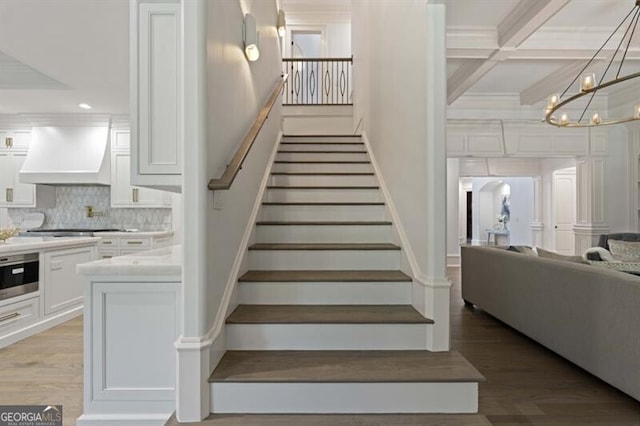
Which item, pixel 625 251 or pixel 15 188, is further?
pixel 15 188

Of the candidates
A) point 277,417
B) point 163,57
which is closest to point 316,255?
point 277,417

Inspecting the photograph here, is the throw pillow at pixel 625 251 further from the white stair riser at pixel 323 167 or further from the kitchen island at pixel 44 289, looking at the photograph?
the kitchen island at pixel 44 289

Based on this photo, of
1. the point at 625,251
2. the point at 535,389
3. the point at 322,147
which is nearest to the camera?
the point at 535,389

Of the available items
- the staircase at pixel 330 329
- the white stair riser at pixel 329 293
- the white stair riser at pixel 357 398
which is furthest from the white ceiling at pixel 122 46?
the white stair riser at pixel 357 398

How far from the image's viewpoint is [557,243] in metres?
8.10

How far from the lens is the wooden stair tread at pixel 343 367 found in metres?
1.69

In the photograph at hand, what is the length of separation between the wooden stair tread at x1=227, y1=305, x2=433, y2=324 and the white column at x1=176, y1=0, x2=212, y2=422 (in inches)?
14.9

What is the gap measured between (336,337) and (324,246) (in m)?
0.80

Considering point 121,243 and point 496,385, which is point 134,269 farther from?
point 121,243

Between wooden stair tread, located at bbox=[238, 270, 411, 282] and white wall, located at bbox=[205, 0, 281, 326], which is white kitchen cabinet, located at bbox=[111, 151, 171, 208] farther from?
wooden stair tread, located at bbox=[238, 270, 411, 282]

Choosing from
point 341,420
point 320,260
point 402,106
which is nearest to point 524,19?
point 402,106

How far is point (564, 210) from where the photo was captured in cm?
827

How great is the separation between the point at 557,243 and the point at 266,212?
791 centimetres

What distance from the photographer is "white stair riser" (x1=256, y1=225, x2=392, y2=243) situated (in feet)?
9.41
